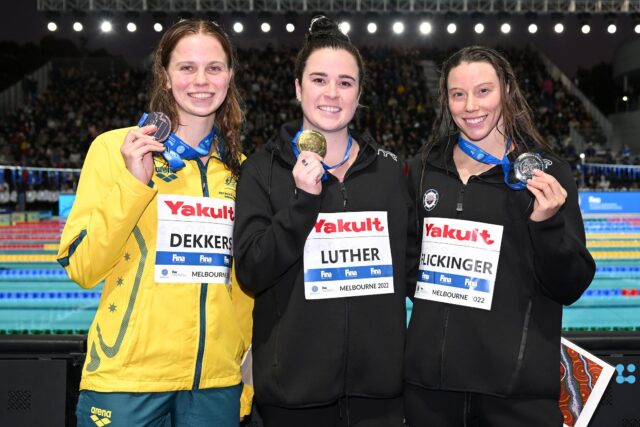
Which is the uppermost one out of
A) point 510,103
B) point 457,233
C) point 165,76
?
point 165,76

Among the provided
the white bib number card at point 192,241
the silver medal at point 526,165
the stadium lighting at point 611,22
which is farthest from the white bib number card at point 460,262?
the stadium lighting at point 611,22

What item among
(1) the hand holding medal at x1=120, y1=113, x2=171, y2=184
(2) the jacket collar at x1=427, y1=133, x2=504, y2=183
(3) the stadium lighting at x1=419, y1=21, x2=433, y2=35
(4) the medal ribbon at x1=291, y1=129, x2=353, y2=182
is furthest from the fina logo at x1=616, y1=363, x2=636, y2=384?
(3) the stadium lighting at x1=419, y1=21, x2=433, y2=35

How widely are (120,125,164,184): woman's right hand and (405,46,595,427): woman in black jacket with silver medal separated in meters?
0.97

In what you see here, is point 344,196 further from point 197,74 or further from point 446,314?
point 197,74

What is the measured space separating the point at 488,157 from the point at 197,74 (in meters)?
1.07

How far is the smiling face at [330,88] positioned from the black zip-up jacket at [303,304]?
15 cm

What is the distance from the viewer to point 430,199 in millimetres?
2248

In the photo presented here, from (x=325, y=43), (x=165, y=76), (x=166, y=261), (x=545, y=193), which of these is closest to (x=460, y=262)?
(x=545, y=193)

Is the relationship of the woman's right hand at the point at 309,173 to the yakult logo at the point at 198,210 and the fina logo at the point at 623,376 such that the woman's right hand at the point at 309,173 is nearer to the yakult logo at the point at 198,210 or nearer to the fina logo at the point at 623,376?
the yakult logo at the point at 198,210

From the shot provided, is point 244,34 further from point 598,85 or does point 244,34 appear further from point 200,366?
point 200,366

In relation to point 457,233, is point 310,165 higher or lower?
higher

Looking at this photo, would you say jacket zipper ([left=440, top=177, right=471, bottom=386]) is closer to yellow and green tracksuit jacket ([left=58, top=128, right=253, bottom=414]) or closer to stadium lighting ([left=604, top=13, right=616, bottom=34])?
yellow and green tracksuit jacket ([left=58, top=128, right=253, bottom=414])

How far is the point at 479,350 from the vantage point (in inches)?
82.5

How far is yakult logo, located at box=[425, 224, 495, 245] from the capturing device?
2139mm
